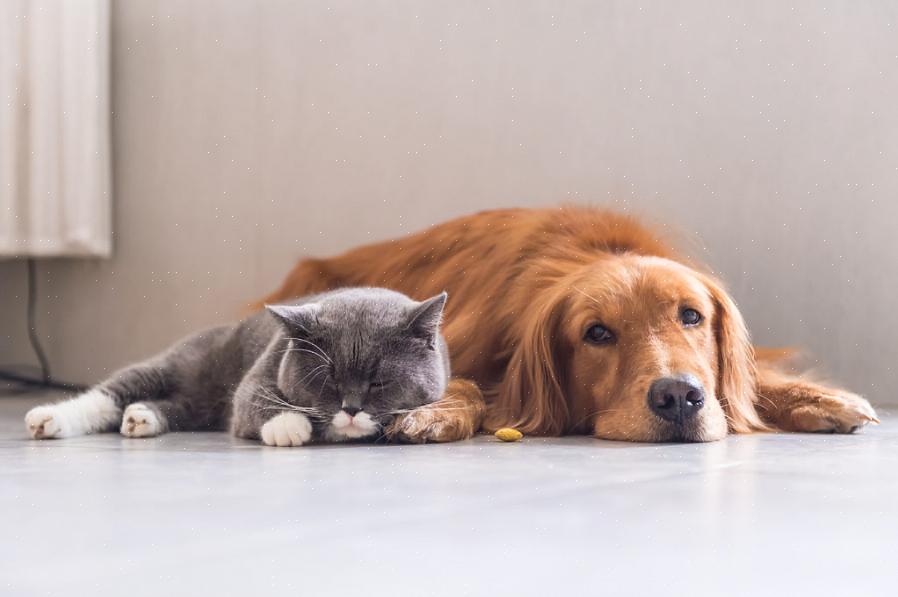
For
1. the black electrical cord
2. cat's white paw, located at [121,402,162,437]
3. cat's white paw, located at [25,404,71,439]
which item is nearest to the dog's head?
cat's white paw, located at [121,402,162,437]

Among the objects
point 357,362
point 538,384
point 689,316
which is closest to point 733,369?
point 689,316

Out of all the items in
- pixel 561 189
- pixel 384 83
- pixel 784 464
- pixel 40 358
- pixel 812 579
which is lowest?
pixel 40 358

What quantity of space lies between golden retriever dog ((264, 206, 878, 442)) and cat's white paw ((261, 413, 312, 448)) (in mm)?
175

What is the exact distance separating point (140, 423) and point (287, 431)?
371 millimetres

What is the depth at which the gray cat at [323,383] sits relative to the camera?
73.0 inches

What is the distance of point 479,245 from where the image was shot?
2.68 m

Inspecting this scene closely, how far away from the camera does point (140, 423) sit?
2014 millimetres

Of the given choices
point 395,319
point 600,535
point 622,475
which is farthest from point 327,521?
point 395,319

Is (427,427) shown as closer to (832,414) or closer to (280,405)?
(280,405)

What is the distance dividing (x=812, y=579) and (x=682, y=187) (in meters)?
2.08

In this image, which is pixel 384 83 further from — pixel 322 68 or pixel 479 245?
pixel 479 245

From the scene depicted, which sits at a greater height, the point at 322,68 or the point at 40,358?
the point at 322,68

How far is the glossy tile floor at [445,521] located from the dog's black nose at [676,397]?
0.35 feet

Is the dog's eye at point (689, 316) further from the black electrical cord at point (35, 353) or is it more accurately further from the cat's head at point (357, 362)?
the black electrical cord at point (35, 353)
